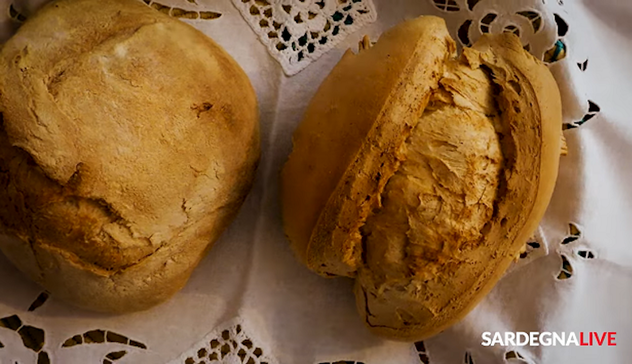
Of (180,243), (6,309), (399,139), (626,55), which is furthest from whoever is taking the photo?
(626,55)

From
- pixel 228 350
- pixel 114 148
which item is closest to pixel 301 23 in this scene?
pixel 114 148

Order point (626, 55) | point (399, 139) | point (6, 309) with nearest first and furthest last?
1. point (399, 139)
2. point (6, 309)
3. point (626, 55)

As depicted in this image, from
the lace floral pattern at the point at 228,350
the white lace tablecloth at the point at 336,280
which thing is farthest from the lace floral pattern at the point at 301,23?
the lace floral pattern at the point at 228,350

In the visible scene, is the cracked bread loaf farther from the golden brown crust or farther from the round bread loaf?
the round bread loaf

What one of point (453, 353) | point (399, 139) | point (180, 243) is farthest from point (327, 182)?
point (453, 353)

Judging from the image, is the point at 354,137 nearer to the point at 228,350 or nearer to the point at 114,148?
the point at 114,148

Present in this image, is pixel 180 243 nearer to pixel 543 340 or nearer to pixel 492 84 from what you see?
pixel 492 84
